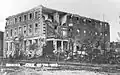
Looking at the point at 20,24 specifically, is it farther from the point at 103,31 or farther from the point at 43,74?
the point at 43,74

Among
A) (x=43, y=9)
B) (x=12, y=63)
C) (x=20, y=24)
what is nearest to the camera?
(x=12, y=63)

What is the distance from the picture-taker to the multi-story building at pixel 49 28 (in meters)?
34.8

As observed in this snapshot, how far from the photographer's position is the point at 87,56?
24.3 metres

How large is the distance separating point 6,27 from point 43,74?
29.3 metres

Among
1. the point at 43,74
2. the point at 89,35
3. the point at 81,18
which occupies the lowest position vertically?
the point at 43,74

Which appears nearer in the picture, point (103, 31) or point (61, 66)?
point (61, 66)

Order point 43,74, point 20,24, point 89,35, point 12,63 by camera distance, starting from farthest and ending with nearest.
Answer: point 89,35, point 20,24, point 12,63, point 43,74

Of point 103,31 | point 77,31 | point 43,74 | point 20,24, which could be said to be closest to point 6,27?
point 20,24

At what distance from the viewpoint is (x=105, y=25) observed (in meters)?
47.6

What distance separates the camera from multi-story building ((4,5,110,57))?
114 feet

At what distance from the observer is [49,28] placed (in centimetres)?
3569

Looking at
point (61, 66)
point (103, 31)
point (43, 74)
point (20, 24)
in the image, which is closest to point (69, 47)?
point (20, 24)

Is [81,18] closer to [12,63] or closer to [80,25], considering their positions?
[80,25]

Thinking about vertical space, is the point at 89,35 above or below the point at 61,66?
above
